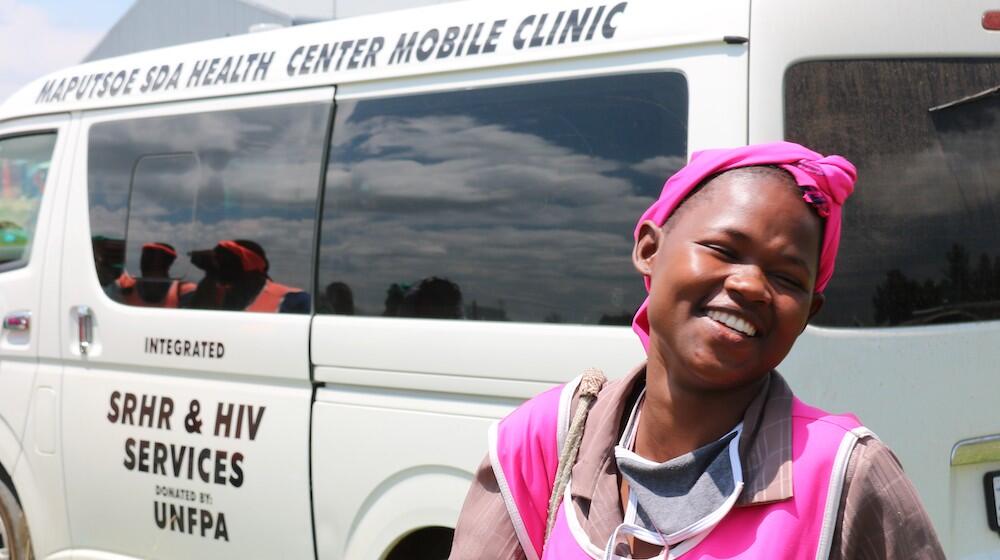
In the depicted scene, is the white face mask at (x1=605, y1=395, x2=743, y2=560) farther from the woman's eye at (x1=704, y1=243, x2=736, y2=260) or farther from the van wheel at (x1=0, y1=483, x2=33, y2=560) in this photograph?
the van wheel at (x1=0, y1=483, x2=33, y2=560)

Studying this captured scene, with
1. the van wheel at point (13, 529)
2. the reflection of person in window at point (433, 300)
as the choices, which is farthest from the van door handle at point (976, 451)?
the van wheel at point (13, 529)

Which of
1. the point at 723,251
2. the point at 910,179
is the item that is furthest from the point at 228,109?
the point at 723,251

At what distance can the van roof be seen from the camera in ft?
9.46

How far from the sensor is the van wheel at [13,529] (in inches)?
173

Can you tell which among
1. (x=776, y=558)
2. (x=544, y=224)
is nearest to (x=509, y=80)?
(x=544, y=224)

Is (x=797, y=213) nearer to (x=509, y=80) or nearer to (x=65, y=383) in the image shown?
(x=509, y=80)

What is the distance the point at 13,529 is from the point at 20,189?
139 cm

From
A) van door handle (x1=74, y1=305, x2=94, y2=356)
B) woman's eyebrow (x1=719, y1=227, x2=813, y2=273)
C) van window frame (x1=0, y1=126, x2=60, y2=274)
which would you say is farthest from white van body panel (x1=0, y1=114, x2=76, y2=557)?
woman's eyebrow (x1=719, y1=227, x2=813, y2=273)

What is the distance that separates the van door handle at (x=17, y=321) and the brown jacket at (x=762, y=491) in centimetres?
327

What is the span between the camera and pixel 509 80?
3152 millimetres

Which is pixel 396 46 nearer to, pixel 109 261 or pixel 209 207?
pixel 209 207

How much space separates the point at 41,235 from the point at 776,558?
3769mm

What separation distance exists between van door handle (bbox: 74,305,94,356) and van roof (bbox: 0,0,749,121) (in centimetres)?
79

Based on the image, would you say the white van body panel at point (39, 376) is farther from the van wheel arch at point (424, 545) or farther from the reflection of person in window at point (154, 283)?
the van wheel arch at point (424, 545)
